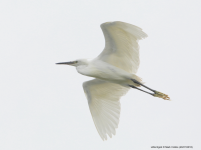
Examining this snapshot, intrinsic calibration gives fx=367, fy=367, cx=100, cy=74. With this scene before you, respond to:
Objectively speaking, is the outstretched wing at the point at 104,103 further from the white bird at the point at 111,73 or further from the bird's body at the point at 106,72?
the bird's body at the point at 106,72

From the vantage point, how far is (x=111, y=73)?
33.0 feet

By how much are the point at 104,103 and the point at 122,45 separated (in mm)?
1974

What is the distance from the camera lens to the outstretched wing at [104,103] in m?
10.1

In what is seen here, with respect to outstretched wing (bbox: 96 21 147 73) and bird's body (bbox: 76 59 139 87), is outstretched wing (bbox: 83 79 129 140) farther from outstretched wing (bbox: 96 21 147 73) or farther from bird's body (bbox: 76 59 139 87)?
outstretched wing (bbox: 96 21 147 73)

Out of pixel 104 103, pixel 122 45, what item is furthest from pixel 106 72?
pixel 104 103

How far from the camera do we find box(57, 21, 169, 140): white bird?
370 inches

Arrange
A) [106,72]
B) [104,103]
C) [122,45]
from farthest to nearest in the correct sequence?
1. [104,103]
2. [106,72]
3. [122,45]

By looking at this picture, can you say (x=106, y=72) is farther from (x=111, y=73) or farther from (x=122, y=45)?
(x=122, y=45)

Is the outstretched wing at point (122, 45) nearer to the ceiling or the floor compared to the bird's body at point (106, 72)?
nearer to the ceiling

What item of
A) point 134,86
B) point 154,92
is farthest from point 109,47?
point 154,92

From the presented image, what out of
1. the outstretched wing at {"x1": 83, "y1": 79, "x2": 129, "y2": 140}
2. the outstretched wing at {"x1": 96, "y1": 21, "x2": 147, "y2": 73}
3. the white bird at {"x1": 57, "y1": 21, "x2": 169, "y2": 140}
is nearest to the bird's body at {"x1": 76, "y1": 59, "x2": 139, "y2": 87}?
the white bird at {"x1": 57, "y1": 21, "x2": 169, "y2": 140}

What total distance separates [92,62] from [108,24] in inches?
57.8

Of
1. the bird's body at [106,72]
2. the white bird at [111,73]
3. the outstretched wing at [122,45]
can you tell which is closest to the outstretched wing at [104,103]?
the white bird at [111,73]

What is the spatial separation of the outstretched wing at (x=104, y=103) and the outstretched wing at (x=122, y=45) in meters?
1.02
